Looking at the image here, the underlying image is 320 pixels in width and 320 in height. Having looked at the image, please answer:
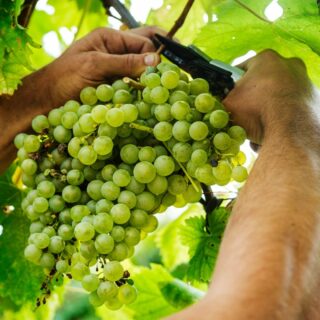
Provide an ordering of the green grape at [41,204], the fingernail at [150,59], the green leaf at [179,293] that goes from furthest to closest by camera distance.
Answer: the green leaf at [179,293], the fingernail at [150,59], the green grape at [41,204]

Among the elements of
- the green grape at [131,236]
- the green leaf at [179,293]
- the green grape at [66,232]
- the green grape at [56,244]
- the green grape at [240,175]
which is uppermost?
the green grape at [240,175]

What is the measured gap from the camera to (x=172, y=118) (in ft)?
3.31

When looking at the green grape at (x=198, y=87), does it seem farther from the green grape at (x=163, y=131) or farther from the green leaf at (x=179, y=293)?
the green leaf at (x=179, y=293)

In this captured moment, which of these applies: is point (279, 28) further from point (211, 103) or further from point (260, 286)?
point (260, 286)

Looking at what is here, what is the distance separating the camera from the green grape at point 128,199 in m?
0.98

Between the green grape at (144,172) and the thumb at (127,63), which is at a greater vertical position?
the thumb at (127,63)

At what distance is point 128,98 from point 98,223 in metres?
0.23

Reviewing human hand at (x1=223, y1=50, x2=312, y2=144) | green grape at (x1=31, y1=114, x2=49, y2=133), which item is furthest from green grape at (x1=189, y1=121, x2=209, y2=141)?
green grape at (x1=31, y1=114, x2=49, y2=133)

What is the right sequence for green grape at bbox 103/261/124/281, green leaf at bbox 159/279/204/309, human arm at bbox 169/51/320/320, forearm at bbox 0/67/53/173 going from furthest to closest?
green leaf at bbox 159/279/204/309, forearm at bbox 0/67/53/173, green grape at bbox 103/261/124/281, human arm at bbox 169/51/320/320

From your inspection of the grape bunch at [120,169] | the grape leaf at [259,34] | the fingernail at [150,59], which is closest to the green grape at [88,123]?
the grape bunch at [120,169]

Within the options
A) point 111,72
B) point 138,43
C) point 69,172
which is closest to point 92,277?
point 69,172

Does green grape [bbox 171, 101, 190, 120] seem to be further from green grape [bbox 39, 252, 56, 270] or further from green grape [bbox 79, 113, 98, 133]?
green grape [bbox 39, 252, 56, 270]

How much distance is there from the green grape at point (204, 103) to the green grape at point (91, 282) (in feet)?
1.01

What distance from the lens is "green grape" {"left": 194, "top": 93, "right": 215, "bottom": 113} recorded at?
0.99 meters
